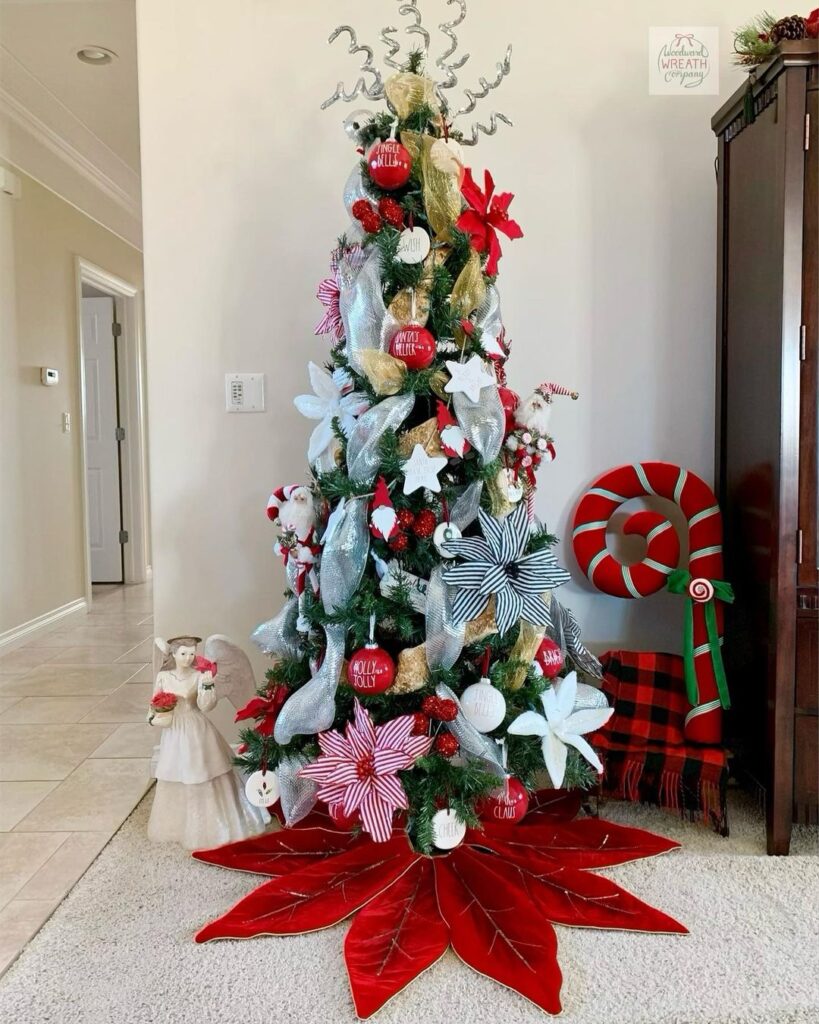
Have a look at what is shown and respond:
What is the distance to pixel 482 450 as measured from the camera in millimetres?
1576

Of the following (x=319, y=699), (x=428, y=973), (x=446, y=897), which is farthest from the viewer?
(x=319, y=699)

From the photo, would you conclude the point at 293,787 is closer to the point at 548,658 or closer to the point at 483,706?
the point at 483,706

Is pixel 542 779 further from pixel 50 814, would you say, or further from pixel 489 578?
pixel 50 814

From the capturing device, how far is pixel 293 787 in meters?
1.68

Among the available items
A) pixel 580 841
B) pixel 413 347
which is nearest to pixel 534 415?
pixel 413 347

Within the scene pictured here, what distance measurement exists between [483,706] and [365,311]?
82 centimetres

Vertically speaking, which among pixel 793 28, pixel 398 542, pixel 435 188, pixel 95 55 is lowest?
pixel 398 542

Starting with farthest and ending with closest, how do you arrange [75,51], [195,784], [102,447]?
[102,447]
[75,51]
[195,784]

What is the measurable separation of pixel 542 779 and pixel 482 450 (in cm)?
98

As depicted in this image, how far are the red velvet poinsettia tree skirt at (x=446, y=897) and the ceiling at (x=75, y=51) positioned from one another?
273cm

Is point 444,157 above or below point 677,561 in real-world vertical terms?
above

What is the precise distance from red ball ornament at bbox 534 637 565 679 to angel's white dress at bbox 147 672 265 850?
75cm

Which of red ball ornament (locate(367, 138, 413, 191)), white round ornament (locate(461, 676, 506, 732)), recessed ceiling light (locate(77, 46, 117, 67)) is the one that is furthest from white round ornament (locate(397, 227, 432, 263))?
recessed ceiling light (locate(77, 46, 117, 67))

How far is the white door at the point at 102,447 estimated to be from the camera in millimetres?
5703
